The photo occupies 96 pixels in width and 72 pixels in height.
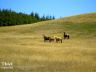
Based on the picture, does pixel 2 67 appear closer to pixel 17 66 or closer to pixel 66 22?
pixel 17 66

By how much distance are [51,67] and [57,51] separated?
30.1ft

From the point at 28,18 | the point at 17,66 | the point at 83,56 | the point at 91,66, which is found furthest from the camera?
the point at 28,18

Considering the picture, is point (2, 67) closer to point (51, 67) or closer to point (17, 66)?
point (17, 66)

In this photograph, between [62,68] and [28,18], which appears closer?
[62,68]

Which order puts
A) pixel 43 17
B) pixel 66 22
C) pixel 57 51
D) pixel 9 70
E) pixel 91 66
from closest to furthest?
pixel 9 70 → pixel 91 66 → pixel 57 51 → pixel 66 22 → pixel 43 17

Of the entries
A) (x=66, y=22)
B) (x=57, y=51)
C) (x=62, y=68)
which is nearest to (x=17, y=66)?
(x=62, y=68)

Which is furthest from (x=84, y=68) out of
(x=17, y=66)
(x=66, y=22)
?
(x=66, y=22)

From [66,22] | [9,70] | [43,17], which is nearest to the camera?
[9,70]

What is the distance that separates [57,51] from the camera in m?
27.6

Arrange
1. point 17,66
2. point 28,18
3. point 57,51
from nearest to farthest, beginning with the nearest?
1. point 17,66
2. point 57,51
3. point 28,18

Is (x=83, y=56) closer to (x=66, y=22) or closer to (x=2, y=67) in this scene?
(x=2, y=67)

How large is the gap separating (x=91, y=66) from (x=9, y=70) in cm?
605

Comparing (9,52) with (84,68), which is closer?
(84,68)

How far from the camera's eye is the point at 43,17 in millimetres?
161500
